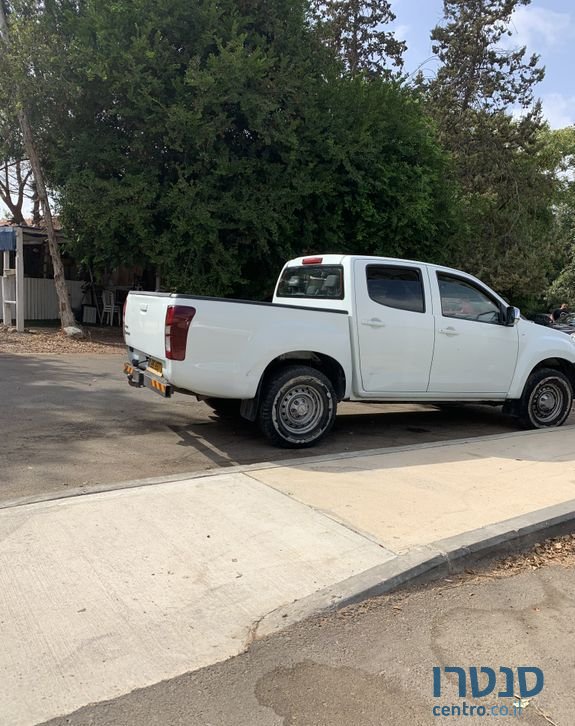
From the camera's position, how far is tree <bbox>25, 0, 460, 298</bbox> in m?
13.1

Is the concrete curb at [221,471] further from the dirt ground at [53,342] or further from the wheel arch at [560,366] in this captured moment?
the dirt ground at [53,342]

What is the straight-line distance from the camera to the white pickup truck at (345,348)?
592 cm

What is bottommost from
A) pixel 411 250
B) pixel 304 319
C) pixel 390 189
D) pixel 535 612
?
pixel 535 612

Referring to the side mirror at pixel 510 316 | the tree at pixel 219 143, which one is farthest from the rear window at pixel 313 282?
the tree at pixel 219 143

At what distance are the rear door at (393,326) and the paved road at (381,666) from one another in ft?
11.1

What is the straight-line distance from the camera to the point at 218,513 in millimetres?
4418

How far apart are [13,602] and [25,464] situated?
2.56m

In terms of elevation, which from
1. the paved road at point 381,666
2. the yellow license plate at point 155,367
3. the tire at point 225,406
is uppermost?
the yellow license plate at point 155,367

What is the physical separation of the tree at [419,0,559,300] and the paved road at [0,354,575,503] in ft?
45.8

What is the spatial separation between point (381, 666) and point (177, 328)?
3.63 meters

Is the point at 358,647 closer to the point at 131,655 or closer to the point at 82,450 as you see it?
the point at 131,655

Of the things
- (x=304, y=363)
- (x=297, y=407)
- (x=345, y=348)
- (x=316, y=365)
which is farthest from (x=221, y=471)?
(x=345, y=348)

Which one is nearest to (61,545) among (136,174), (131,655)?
(131,655)

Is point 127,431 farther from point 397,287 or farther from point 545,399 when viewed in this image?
point 545,399
